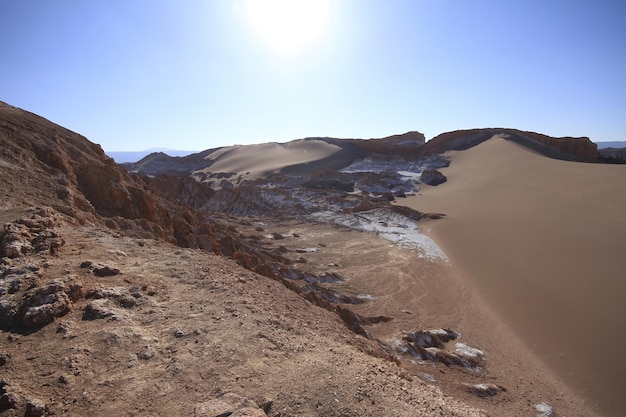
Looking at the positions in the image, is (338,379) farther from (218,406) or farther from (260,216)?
(260,216)

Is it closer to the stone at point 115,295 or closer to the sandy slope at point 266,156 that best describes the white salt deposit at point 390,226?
the stone at point 115,295

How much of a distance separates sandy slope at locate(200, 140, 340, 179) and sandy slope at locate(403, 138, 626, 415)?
3172 cm

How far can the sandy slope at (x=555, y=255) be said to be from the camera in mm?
11367

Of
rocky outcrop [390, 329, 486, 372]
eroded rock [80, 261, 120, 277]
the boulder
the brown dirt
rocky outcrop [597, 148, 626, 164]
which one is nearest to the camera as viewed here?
the brown dirt

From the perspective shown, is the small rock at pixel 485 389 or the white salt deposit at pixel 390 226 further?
the white salt deposit at pixel 390 226

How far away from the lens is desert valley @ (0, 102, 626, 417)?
13.3 feet

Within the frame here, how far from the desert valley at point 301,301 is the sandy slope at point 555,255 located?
97 millimetres

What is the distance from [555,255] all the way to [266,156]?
6168 centimetres

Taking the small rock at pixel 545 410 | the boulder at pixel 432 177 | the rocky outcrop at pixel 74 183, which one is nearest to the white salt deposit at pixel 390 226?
the small rock at pixel 545 410

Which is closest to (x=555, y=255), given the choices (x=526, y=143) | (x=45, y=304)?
(x=45, y=304)

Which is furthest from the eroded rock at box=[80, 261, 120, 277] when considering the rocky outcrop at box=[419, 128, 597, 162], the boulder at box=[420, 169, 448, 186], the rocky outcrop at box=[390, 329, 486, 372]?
the rocky outcrop at box=[419, 128, 597, 162]

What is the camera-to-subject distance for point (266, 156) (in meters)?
74.1

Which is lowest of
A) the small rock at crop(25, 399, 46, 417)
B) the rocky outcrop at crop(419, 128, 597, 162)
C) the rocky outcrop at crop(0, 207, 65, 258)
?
the small rock at crop(25, 399, 46, 417)

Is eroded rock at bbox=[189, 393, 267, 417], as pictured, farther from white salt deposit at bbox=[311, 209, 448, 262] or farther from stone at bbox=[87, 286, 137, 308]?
white salt deposit at bbox=[311, 209, 448, 262]
